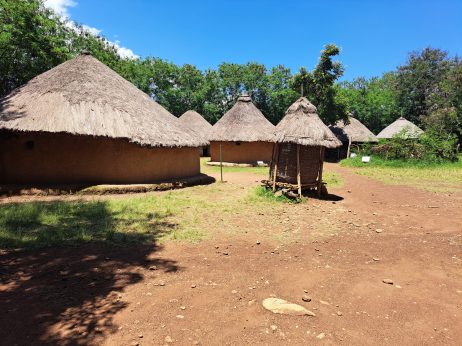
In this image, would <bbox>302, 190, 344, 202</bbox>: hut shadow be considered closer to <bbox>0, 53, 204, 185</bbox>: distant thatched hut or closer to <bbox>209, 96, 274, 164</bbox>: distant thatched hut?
<bbox>0, 53, 204, 185</bbox>: distant thatched hut

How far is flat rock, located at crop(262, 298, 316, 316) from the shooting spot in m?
4.11

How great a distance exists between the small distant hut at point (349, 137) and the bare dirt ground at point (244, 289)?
24.1 metres

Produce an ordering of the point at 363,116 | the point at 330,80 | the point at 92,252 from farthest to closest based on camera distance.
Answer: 1. the point at 363,116
2. the point at 330,80
3. the point at 92,252

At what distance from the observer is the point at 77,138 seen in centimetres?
1211

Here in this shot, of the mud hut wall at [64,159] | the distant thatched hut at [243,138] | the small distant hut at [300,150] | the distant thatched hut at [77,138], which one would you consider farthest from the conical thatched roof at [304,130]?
the distant thatched hut at [243,138]

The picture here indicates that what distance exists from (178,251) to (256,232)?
2113 millimetres

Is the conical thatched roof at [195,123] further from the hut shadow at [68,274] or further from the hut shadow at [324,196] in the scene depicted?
the hut shadow at [68,274]

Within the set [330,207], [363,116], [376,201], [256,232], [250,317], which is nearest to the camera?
[250,317]

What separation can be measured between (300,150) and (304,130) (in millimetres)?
769

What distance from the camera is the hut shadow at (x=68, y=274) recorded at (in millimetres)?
3646

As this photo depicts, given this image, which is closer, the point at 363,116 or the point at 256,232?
the point at 256,232

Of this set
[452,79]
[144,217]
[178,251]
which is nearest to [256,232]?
[178,251]

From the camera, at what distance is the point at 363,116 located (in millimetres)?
41156

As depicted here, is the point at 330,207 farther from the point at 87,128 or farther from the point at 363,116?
the point at 363,116
